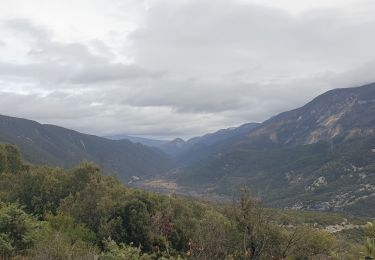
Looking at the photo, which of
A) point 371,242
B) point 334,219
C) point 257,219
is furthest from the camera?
point 334,219

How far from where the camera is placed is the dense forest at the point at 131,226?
18.0 m

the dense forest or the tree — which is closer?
the dense forest

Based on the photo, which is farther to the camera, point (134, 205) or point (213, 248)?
point (134, 205)

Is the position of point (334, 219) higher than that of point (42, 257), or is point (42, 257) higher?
point (42, 257)

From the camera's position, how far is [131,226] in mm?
38562

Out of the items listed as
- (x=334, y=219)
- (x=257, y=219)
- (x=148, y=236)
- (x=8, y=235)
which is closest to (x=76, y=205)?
(x=148, y=236)

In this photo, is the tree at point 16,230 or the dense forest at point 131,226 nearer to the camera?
the dense forest at point 131,226

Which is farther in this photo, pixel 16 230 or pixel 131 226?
pixel 131 226

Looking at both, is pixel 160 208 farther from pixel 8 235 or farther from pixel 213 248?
pixel 213 248

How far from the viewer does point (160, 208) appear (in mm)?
43688

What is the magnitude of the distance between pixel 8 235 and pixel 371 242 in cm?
1658

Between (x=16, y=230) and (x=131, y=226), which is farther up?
(x=16, y=230)

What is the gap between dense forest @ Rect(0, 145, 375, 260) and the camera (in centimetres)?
1804

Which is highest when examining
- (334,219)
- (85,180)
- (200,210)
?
(85,180)
